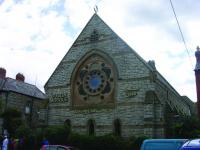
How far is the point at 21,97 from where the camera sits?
1735 inches

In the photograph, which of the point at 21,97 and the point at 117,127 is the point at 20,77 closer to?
the point at 21,97

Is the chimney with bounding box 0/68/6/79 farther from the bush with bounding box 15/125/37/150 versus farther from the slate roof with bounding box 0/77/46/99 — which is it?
the bush with bounding box 15/125/37/150

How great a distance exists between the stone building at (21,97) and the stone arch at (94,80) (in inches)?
285

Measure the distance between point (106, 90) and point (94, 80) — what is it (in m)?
1.81

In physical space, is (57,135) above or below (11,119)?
below

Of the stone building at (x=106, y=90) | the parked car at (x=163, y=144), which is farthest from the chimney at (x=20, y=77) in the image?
the parked car at (x=163, y=144)

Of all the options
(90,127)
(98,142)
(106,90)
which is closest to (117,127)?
(90,127)

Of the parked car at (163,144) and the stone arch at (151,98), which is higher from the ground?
the stone arch at (151,98)

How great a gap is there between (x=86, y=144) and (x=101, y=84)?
6645mm

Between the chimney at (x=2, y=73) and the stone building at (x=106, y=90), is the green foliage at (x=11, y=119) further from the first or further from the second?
the chimney at (x=2, y=73)

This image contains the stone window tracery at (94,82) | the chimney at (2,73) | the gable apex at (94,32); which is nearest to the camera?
the stone window tracery at (94,82)

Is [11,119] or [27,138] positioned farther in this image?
[11,119]

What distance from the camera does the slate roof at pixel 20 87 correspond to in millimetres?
42575

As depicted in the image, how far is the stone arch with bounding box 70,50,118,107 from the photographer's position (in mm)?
32594
